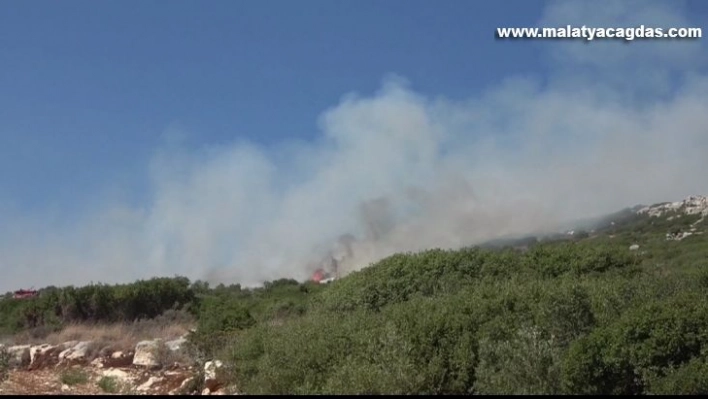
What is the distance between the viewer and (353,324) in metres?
12.7

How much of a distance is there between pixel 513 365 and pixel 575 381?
74 cm

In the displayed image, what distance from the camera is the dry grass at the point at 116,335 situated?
2105 centimetres

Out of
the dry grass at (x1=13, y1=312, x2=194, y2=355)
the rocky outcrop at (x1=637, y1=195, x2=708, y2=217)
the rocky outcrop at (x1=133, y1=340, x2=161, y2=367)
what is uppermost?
the rocky outcrop at (x1=637, y1=195, x2=708, y2=217)

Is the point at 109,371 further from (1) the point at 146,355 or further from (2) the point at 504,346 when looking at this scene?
(2) the point at 504,346

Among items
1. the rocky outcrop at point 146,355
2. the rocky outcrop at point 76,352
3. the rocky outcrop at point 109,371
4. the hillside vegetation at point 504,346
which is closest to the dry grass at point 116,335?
the rocky outcrop at point 76,352

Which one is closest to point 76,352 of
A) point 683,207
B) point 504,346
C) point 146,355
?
point 146,355

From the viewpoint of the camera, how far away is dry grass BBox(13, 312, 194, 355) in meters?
21.0

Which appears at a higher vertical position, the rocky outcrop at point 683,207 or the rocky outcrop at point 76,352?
the rocky outcrop at point 683,207

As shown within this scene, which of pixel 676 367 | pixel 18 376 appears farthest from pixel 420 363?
pixel 18 376

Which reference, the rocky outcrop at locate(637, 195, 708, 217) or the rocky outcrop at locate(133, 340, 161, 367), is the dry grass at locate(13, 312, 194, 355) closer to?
the rocky outcrop at locate(133, 340, 161, 367)

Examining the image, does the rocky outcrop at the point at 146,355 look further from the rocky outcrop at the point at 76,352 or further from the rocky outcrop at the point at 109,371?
the rocky outcrop at the point at 76,352

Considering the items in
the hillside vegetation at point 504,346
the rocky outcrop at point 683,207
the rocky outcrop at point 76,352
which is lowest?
the hillside vegetation at point 504,346

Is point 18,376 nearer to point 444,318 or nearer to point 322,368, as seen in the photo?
point 322,368

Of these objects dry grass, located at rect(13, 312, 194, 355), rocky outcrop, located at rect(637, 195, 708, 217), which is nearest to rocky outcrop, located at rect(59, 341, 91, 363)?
dry grass, located at rect(13, 312, 194, 355)
